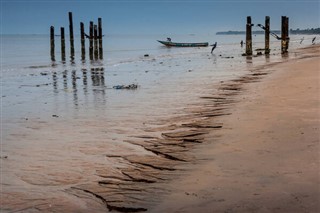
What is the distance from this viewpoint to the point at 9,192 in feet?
15.3

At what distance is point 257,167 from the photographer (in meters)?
4.79

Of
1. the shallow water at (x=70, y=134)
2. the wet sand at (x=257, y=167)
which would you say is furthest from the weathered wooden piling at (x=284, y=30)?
the wet sand at (x=257, y=167)

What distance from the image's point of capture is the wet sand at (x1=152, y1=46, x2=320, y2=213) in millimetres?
3840

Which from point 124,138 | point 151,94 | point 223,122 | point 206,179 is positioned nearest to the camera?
point 206,179

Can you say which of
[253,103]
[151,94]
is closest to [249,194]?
[253,103]

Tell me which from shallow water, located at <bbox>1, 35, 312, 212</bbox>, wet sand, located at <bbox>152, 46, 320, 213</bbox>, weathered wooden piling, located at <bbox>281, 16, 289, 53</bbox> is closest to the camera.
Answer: wet sand, located at <bbox>152, 46, 320, 213</bbox>

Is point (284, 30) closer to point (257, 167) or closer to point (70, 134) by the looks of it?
point (70, 134)

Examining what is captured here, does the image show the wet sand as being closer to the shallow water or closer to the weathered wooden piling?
the shallow water

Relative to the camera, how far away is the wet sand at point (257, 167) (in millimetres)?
3840

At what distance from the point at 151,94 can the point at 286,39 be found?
26324 millimetres

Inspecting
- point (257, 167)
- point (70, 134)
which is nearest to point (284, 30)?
point (70, 134)

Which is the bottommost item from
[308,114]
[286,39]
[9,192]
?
[9,192]

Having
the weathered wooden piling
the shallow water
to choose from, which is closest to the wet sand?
the shallow water

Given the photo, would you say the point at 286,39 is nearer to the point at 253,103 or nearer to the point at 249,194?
the point at 253,103
